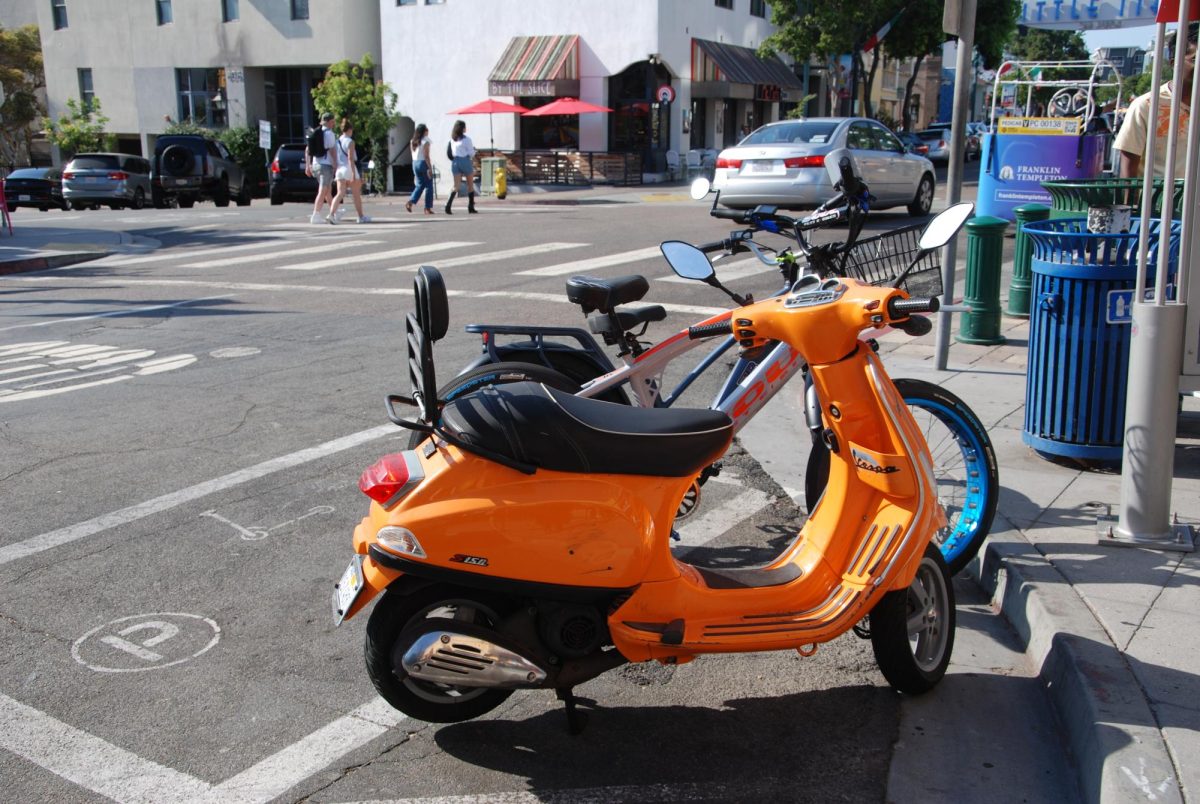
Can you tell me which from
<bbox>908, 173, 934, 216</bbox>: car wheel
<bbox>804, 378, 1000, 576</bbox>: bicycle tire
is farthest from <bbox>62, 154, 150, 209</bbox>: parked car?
<bbox>804, 378, 1000, 576</bbox>: bicycle tire

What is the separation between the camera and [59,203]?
Answer: 1260 inches

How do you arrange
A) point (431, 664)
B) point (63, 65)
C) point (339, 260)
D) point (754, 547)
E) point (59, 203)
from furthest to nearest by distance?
point (63, 65)
point (59, 203)
point (339, 260)
point (754, 547)
point (431, 664)

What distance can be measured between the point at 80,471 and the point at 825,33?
34273mm

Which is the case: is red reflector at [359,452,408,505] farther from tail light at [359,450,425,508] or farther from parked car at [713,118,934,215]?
parked car at [713,118,934,215]

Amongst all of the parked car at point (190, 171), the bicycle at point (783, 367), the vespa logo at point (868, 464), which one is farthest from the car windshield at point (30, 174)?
the vespa logo at point (868, 464)

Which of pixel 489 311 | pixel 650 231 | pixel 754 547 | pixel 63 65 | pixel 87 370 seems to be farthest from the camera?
pixel 63 65

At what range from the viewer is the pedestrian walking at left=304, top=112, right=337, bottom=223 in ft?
65.4

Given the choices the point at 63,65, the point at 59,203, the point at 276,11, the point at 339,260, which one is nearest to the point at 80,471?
the point at 339,260

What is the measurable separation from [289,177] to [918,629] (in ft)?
90.9

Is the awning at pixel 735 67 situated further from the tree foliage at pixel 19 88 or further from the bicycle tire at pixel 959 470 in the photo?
the bicycle tire at pixel 959 470

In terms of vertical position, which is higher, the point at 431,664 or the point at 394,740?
the point at 431,664

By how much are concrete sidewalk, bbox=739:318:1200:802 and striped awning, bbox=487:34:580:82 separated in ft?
98.6

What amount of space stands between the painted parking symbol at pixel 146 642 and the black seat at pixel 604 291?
201 cm

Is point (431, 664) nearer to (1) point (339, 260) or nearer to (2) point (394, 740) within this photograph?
(2) point (394, 740)
